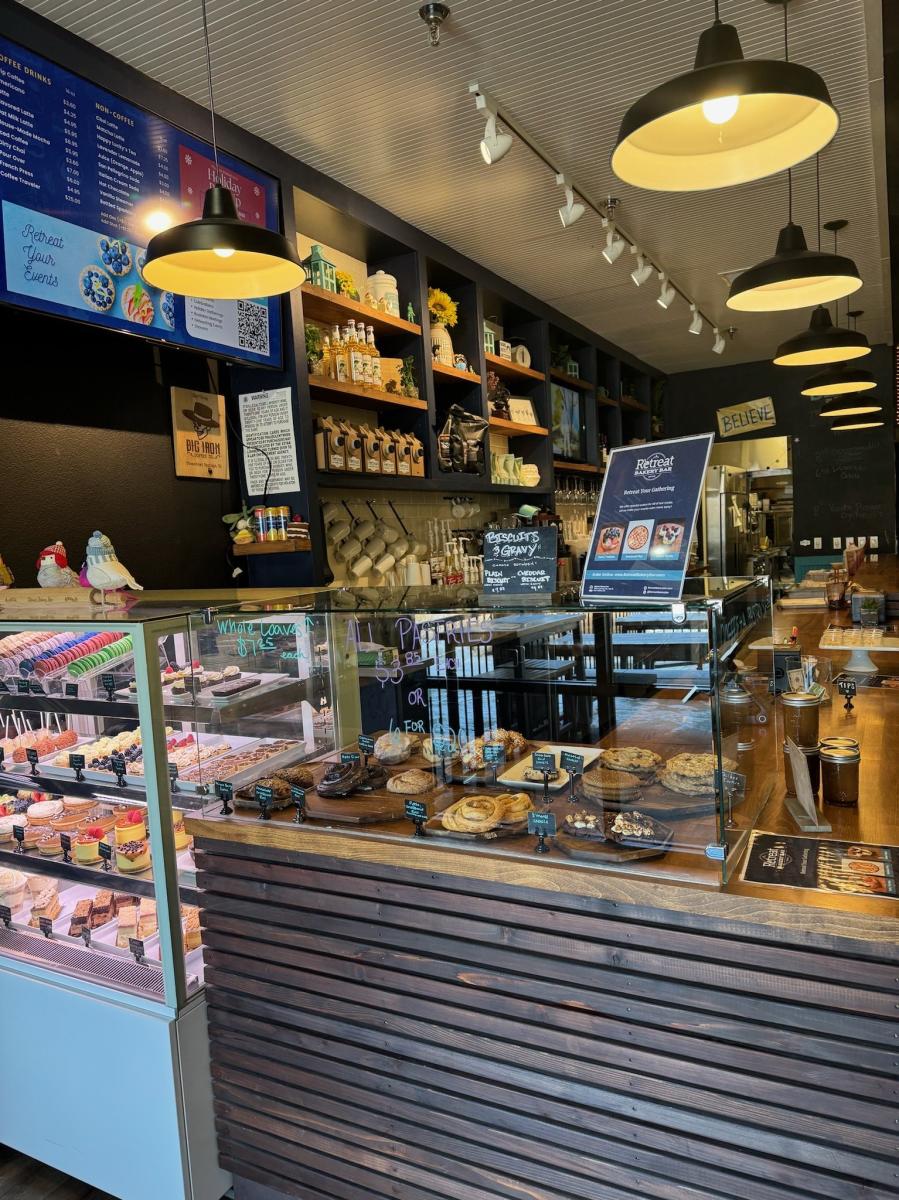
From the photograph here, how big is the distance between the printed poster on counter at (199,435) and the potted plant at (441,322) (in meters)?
1.56

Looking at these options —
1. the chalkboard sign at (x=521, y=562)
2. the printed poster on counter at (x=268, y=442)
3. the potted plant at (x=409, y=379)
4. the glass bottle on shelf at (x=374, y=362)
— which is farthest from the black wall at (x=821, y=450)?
the chalkboard sign at (x=521, y=562)

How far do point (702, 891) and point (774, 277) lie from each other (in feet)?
6.93

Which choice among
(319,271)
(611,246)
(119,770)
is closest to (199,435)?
(319,271)

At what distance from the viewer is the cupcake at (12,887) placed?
2301mm

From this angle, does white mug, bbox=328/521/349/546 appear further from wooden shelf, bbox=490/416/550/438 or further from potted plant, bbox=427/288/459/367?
wooden shelf, bbox=490/416/550/438

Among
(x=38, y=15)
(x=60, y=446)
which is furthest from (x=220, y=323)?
(x=38, y=15)

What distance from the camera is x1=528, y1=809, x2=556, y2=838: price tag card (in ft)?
5.09

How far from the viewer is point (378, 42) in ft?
8.91

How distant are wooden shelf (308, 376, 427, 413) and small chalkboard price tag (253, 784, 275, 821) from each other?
84.8 inches

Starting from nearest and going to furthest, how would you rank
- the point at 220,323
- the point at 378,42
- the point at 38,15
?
the point at 38,15 → the point at 378,42 → the point at 220,323

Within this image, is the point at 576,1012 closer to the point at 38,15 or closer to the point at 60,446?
the point at 60,446

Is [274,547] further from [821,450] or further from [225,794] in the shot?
[821,450]

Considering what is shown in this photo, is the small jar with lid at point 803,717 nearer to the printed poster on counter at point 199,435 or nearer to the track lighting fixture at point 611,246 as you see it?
the printed poster on counter at point 199,435

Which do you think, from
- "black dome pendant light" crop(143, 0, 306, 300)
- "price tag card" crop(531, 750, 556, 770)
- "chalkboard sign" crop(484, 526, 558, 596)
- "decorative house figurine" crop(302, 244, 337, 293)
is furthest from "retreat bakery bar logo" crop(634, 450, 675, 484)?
"decorative house figurine" crop(302, 244, 337, 293)
